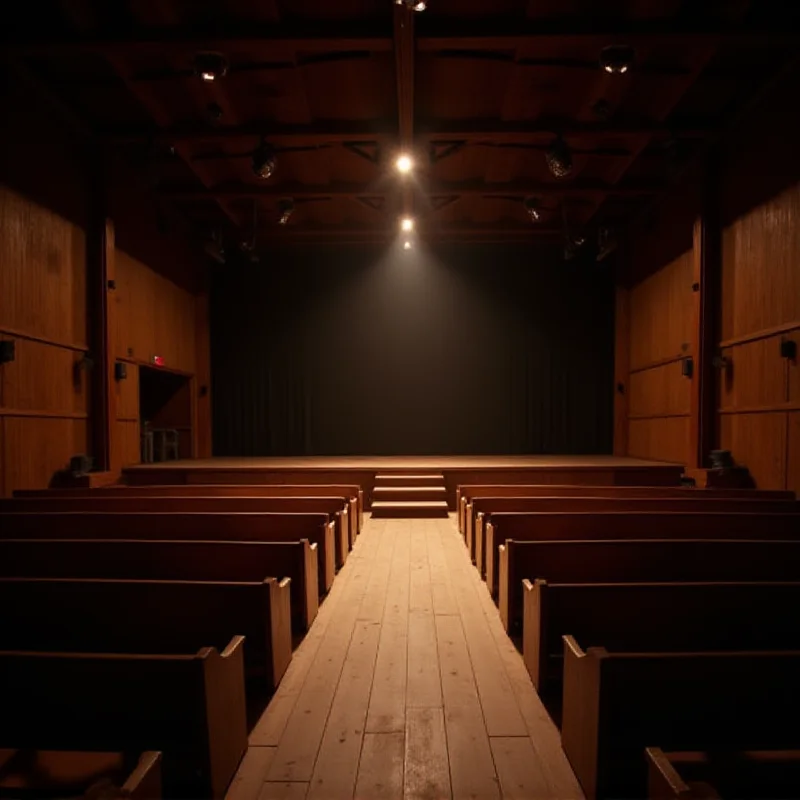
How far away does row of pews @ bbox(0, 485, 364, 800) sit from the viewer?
1380 mm

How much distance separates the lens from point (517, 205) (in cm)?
838

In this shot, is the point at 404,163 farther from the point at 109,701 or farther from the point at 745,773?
the point at 745,773

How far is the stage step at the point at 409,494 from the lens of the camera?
6480mm

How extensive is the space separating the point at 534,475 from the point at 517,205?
13.2 ft

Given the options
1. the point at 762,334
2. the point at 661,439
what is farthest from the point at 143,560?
the point at 661,439

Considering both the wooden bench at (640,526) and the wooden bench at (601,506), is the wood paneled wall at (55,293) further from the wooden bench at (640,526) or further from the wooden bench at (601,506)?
the wooden bench at (640,526)

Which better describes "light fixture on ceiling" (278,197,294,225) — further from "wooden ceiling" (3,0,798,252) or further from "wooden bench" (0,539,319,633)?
"wooden bench" (0,539,319,633)

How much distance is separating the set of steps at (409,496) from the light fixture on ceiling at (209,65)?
433 centimetres

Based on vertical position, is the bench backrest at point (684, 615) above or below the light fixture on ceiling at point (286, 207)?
below

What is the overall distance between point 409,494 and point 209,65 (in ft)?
15.0

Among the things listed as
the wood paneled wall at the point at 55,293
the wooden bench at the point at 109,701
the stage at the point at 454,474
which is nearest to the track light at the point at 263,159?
the wood paneled wall at the point at 55,293

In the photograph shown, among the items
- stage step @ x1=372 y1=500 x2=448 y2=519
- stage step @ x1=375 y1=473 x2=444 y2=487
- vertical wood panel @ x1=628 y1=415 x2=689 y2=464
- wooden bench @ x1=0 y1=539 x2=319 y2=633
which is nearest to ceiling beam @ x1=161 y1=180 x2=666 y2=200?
vertical wood panel @ x1=628 y1=415 x2=689 y2=464

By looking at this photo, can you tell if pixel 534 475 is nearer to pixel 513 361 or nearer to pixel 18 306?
pixel 513 361

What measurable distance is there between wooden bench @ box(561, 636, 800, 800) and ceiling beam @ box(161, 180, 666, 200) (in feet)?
22.4
